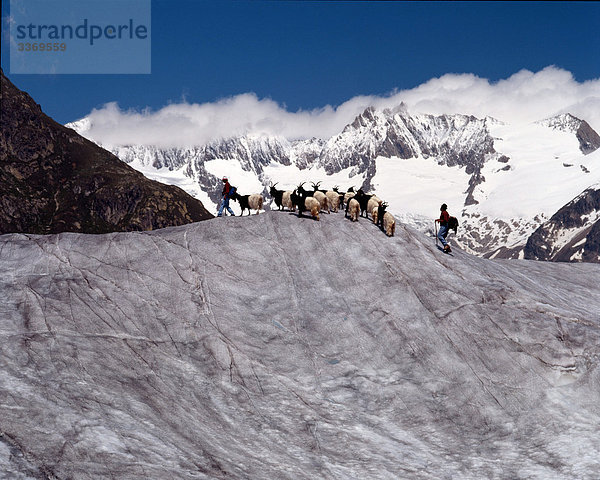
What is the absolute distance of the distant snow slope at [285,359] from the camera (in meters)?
21.3

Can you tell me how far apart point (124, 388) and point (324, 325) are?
1000 centimetres

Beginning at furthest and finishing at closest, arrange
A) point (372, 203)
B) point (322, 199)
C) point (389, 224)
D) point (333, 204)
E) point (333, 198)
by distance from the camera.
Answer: point (333, 204), point (333, 198), point (322, 199), point (372, 203), point (389, 224)

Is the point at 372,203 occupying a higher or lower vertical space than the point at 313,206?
higher

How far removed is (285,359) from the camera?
88.9 ft

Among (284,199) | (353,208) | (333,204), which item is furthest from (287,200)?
(353,208)

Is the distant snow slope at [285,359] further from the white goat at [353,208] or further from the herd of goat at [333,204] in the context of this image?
the herd of goat at [333,204]

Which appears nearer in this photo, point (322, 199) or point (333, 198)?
point (322, 199)

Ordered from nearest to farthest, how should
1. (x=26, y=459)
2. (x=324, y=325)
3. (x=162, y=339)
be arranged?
(x=26, y=459) → (x=162, y=339) → (x=324, y=325)

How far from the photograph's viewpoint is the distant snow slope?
21.3 m

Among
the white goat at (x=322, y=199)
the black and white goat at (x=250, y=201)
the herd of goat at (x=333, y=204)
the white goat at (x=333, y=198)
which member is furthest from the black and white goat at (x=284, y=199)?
the white goat at (x=333, y=198)

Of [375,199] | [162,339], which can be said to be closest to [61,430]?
[162,339]

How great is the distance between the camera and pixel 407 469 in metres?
22.4

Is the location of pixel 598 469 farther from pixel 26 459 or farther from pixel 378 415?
pixel 26 459

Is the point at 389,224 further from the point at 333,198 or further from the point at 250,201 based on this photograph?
the point at 250,201
